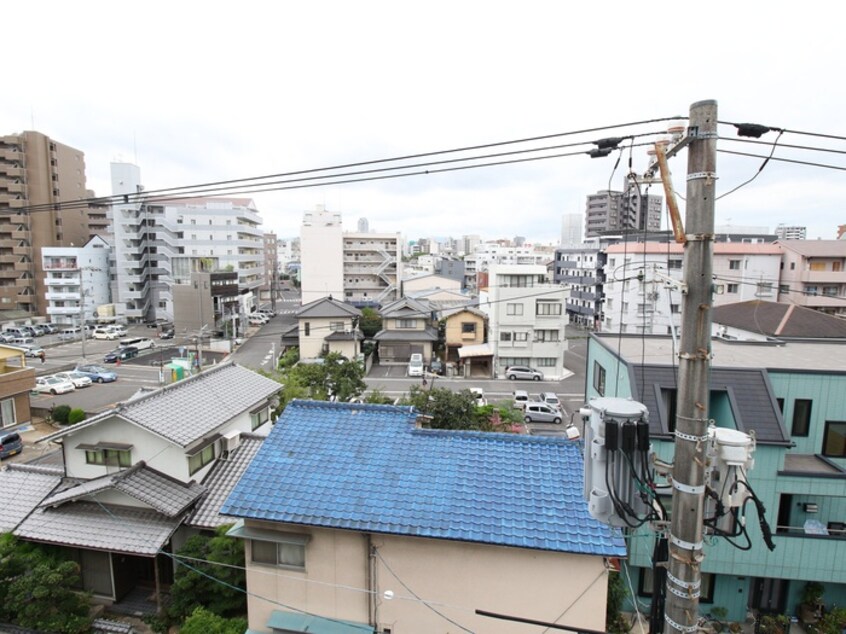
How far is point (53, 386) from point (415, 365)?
22.5 metres

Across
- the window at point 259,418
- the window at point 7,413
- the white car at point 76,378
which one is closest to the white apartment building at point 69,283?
the white car at point 76,378

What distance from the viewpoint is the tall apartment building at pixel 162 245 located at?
164 feet

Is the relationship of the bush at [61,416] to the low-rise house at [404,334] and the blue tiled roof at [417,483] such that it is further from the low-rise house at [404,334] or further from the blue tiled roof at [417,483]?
the low-rise house at [404,334]

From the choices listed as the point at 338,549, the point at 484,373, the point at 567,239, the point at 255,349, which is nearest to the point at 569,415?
the point at 484,373

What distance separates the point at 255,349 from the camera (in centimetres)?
4019

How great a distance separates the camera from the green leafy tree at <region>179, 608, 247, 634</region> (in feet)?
26.8

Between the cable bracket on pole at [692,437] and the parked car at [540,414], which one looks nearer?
the cable bracket on pole at [692,437]

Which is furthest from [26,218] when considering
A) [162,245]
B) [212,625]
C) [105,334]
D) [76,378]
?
[212,625]

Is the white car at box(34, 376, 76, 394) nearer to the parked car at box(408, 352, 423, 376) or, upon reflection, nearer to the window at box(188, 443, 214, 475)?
the parked car at box(408, 352, 423, 376)

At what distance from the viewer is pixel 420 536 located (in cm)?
664

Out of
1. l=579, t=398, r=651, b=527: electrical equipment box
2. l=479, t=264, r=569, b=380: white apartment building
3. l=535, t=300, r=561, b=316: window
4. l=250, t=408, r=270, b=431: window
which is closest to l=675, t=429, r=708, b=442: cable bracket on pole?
l=579, t=398, r=651, b=527: electrical equipment box

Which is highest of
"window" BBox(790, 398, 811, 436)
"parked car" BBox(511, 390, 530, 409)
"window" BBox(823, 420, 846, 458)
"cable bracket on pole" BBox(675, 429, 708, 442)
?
"cable bracket on pole" BBox(675, 429, 708, 442)

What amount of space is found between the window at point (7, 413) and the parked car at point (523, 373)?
2771 cm

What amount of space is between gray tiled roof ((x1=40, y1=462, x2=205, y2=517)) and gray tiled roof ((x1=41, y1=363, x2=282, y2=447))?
42.9 inches
